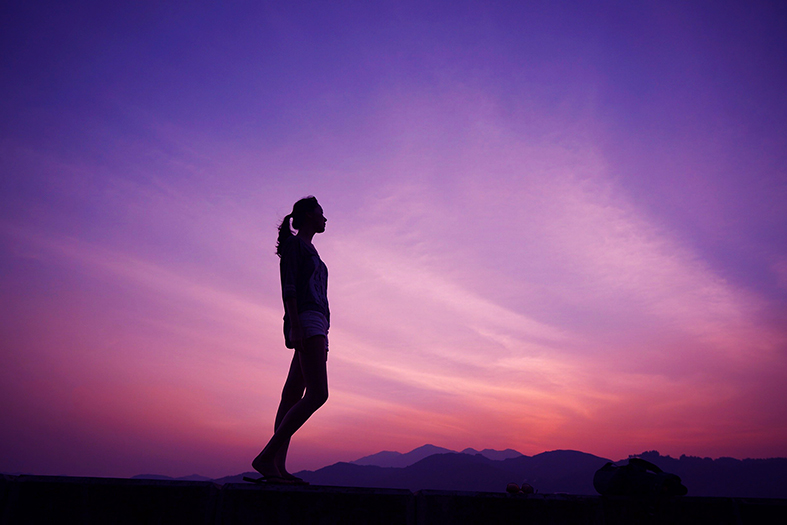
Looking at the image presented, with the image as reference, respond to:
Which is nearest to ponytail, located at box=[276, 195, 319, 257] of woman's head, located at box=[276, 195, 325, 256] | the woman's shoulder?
woman's head, located at box=[276, 195, 325, 256]

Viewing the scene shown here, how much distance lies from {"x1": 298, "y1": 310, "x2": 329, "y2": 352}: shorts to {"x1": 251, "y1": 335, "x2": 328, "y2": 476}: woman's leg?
2.0 inches

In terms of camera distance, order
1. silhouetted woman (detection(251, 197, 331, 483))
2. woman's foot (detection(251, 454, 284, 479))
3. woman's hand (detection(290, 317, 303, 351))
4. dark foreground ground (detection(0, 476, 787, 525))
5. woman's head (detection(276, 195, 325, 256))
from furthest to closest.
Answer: woman's head (detection(276, 195, 325, 256)) < woman's hand (detection(290, 317, 303, 351)) < silhouetted woman (detection(251, 197, 331, 483)) < woman's foot (detection(251, 454, 284, 479)) < dark foreground ground (detection(0, 476, 787, 525))

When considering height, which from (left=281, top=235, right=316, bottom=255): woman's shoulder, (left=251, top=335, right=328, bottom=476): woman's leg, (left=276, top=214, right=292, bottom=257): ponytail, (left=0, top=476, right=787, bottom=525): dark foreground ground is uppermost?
(left=276, top=214, right=292, bottom=257): ponytail

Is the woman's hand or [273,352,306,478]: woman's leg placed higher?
the woman's hand

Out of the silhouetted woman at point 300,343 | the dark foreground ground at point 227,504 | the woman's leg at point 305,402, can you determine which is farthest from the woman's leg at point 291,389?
the dark foreground ground at point 227,504

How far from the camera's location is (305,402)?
3967mm

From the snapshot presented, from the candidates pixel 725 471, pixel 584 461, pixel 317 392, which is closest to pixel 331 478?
pixel 584 461

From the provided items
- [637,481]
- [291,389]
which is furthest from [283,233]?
[637,481]

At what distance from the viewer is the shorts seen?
4172mm

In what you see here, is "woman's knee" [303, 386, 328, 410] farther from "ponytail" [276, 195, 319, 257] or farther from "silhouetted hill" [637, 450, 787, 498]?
"silhouetted hill" [637, 450, 787, 498]

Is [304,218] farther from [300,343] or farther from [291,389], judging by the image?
[291,389]

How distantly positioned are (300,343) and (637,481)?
322 cm

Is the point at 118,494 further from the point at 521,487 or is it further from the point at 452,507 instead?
the point at 521,487

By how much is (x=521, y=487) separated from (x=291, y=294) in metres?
2.73
